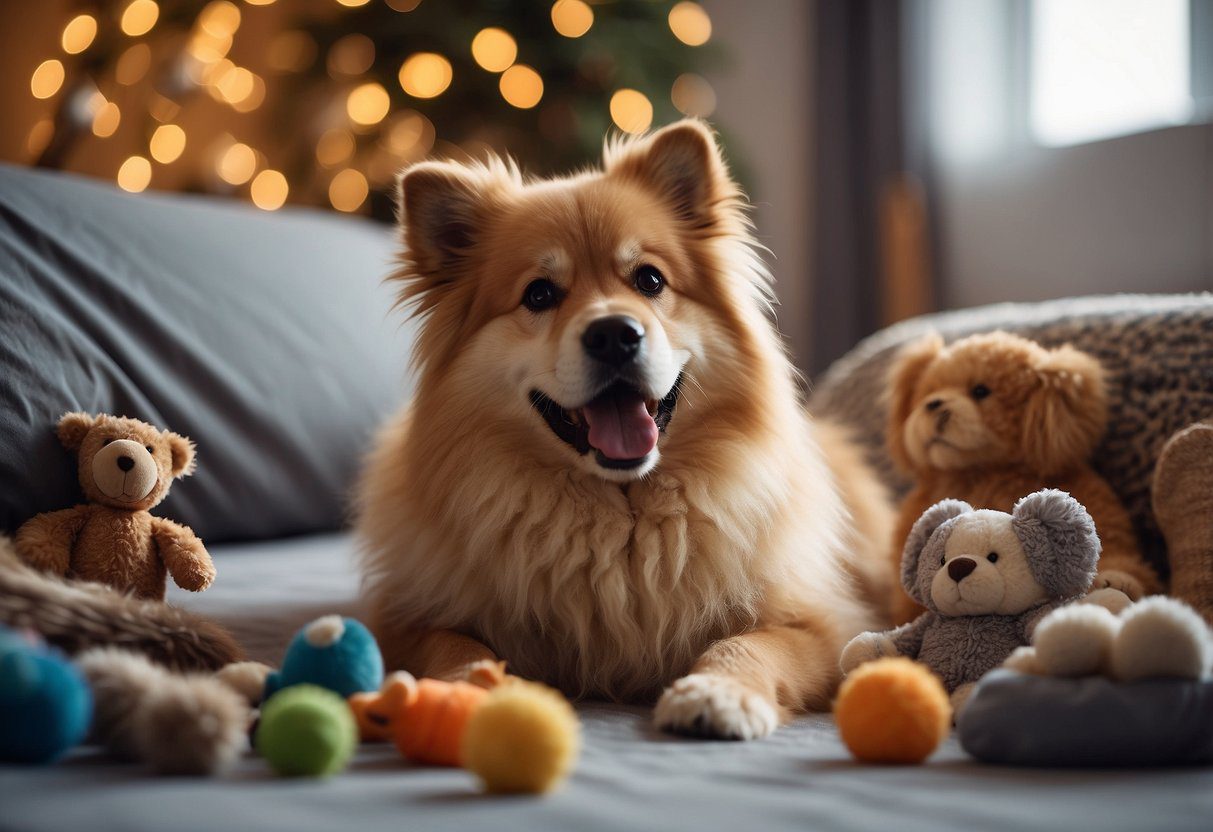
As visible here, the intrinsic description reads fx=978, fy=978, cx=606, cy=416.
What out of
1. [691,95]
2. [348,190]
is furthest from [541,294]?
[348,190]

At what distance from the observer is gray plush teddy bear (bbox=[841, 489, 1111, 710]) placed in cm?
133

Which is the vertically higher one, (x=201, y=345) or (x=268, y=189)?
(x=268, y=189)

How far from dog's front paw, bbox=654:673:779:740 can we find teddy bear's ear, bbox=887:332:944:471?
0.86m

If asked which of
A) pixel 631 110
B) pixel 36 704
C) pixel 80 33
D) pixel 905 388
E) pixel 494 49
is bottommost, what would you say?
pixel 36 704

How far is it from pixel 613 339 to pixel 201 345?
1.15 metres

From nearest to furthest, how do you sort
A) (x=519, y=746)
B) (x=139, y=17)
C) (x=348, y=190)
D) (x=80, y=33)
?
(x=519, y=746) < (x=348, y=190) < (x=139, y=17) < (x=80, y=33)

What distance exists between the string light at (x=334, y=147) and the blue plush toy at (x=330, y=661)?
3.96m

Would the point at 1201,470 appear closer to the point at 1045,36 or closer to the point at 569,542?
the point at 569,542

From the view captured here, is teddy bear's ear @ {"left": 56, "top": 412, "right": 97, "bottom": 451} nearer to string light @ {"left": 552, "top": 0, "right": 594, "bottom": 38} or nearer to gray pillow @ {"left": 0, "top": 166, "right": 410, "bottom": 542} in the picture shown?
gray pillow @ {"left": 0, "top": 166, "right": 410, "bottom": 542}

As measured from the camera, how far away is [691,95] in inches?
182

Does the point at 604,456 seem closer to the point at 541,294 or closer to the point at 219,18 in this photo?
the point at 541,294

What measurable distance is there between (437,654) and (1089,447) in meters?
1.23

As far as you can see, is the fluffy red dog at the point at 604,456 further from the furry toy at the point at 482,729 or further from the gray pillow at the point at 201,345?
the gray pillow at the point at 201,345

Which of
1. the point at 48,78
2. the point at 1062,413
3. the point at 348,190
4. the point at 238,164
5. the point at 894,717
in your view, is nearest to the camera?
the point at 894,717
